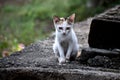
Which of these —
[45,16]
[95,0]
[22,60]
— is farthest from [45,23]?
[22,60]

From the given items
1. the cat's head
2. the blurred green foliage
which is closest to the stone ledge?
the cat's head

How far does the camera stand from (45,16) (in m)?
15.5

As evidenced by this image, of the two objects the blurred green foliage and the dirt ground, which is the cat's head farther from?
the blurred green foliage

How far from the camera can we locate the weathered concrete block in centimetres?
682

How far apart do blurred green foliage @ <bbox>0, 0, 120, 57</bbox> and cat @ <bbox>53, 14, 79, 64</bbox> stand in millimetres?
4780

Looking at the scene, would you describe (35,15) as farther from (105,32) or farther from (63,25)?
(105,32)

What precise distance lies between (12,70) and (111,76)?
1359 millimetres

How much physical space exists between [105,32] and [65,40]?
2.00 feet

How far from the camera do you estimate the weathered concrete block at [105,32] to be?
682 cm

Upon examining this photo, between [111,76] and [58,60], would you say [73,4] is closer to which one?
[58,60]

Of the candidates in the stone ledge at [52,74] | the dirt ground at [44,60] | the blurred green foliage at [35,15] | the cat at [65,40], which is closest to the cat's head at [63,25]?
the cat at [65,40]

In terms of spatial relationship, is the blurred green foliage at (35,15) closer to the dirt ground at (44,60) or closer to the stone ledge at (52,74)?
the dirt ground at (44,60)

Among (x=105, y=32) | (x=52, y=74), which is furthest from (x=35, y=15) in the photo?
(x=52, y=74)

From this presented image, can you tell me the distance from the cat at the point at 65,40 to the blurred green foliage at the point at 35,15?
4.78 metres
